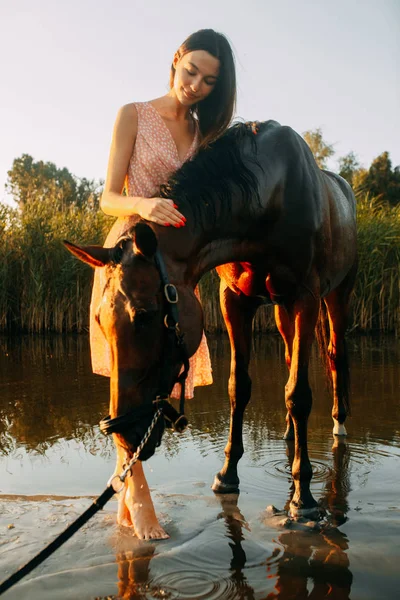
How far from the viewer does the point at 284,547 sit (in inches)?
92.0

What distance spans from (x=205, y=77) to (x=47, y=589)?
2.21 metres

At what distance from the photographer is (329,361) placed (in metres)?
4.52

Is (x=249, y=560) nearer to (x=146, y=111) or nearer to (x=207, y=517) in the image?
(x=207, y=517)

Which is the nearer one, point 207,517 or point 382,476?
point 207,517

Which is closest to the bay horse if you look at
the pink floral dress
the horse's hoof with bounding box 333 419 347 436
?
the pink floral dress

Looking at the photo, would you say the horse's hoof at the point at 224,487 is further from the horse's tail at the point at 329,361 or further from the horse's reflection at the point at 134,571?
the horse's tail at the point at 329,361

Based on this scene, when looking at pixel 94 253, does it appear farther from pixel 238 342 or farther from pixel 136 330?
pixel 238 342

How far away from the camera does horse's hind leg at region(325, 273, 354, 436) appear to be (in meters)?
4.32

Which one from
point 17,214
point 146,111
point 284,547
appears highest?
point 17,214

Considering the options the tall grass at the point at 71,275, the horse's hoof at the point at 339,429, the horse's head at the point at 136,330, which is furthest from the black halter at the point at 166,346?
the tall grass at the point at 71,275

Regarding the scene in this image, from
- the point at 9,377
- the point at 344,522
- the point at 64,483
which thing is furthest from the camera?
the point at 9,377

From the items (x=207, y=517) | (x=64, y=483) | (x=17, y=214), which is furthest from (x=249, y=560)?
(x=17, y=214)

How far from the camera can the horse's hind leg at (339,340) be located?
14.2 ft

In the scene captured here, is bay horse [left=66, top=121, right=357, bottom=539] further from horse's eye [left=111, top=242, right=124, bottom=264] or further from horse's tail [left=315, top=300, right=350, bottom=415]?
horse's tail [left=315, top=300, right=350, bottom=415]
